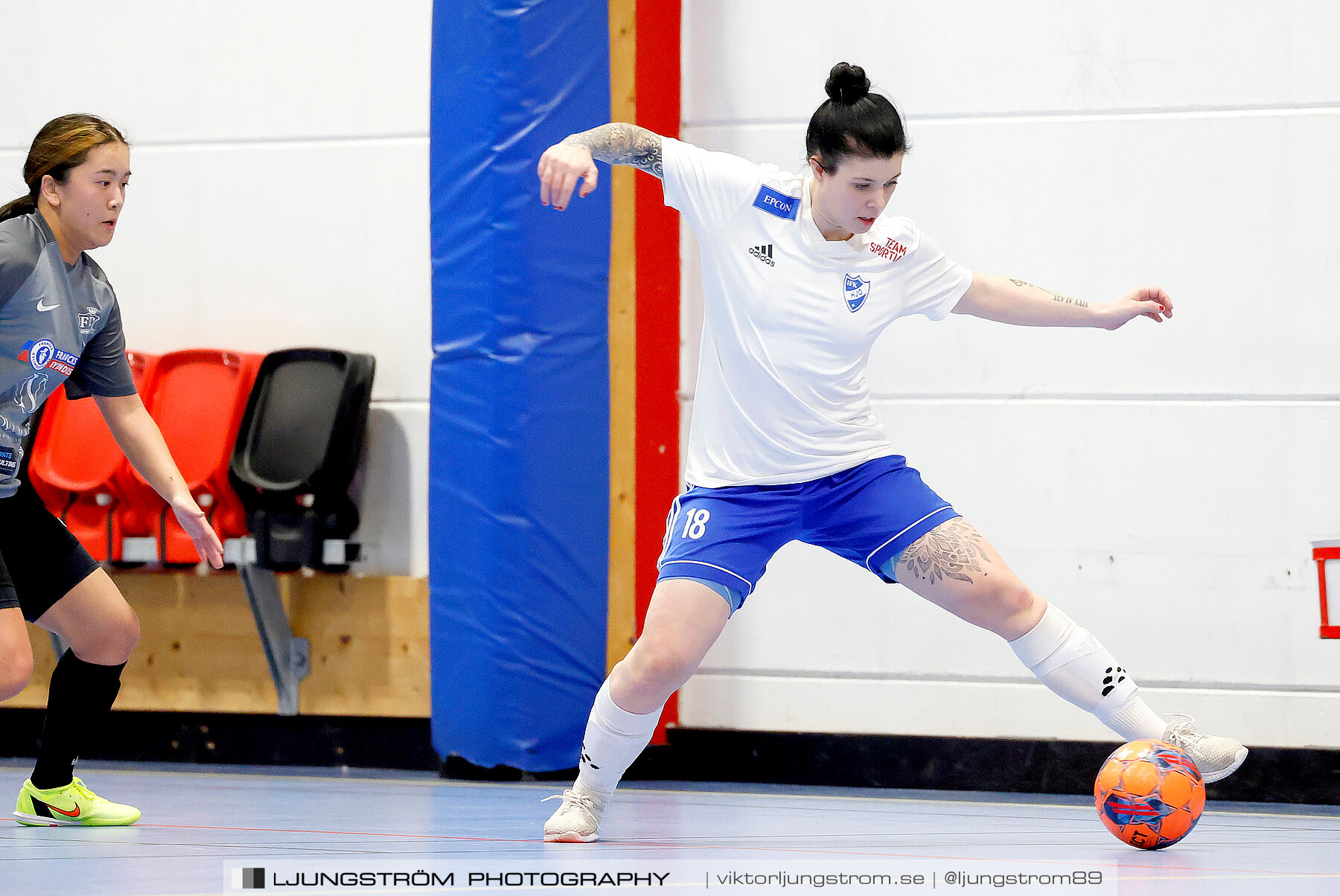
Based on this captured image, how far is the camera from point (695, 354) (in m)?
5.06

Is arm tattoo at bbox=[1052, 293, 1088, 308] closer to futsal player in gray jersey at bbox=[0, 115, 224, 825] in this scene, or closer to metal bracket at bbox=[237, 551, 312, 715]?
futsal player in gray jersey at bbox=[0, 115, 224, 825]

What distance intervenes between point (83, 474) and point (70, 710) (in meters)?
1.75

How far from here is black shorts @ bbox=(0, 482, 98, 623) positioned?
130 inches

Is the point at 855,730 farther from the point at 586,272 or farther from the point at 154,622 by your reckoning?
the point at 154,622

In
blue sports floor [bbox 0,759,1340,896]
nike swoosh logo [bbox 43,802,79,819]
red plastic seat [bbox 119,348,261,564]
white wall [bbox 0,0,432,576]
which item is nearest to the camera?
blue sports floor [bbox 0,759,1340,896]

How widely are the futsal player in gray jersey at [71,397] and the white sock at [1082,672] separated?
204cm

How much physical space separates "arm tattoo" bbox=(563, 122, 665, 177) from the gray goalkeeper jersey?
128 cm

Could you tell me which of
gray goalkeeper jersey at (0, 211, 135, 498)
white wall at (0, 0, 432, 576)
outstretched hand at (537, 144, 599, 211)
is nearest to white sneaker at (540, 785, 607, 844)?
outstretched hand at (537, 144, 599, 211)

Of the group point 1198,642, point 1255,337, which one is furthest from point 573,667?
point 1255,337

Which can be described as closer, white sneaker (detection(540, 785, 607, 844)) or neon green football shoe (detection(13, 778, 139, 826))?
white sneaker (detection(540, 785, 607, 844))

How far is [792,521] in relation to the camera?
3158 millimetres

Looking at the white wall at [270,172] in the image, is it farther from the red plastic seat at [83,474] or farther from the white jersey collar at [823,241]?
the white jersey collar at [823,241]

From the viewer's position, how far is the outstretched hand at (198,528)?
3410 mm

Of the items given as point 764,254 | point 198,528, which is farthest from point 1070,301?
point 198,528
